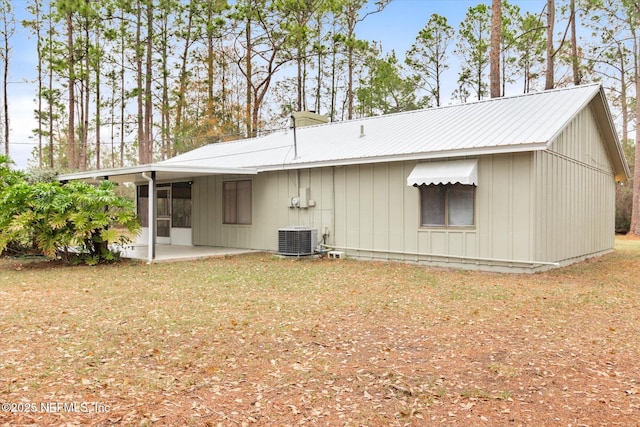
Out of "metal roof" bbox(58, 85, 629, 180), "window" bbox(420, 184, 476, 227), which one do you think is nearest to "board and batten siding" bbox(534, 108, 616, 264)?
"metal roof" bbox(58, 85, 629, 180)

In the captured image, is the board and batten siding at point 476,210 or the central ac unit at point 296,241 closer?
the board and batten siding at point 476,210

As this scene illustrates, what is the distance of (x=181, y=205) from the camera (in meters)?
14.0

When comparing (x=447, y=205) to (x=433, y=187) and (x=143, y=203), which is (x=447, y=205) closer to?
(x=433, y=187)

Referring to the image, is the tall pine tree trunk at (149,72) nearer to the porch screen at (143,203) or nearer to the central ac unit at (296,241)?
the porch screen at (143,203)

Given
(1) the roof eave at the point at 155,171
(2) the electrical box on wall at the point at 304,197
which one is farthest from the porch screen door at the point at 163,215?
(2) the electrical box on wall at the point at 304,197

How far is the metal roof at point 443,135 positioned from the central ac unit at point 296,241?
1.56m

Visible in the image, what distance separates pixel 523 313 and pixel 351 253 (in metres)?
5.29

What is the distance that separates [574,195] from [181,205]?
1044 centimetres

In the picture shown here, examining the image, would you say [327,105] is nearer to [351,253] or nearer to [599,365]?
[351,253]

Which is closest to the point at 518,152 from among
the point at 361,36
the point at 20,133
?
the point at 361,36

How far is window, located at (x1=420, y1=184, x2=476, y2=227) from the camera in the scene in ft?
28.9

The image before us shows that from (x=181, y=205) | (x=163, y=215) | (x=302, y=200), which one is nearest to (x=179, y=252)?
(x=181, y=205)

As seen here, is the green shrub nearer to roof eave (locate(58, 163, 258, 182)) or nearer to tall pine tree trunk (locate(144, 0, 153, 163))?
roof eave (locate(58, 163, 258, 182))

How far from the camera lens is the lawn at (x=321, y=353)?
309 centimetres
